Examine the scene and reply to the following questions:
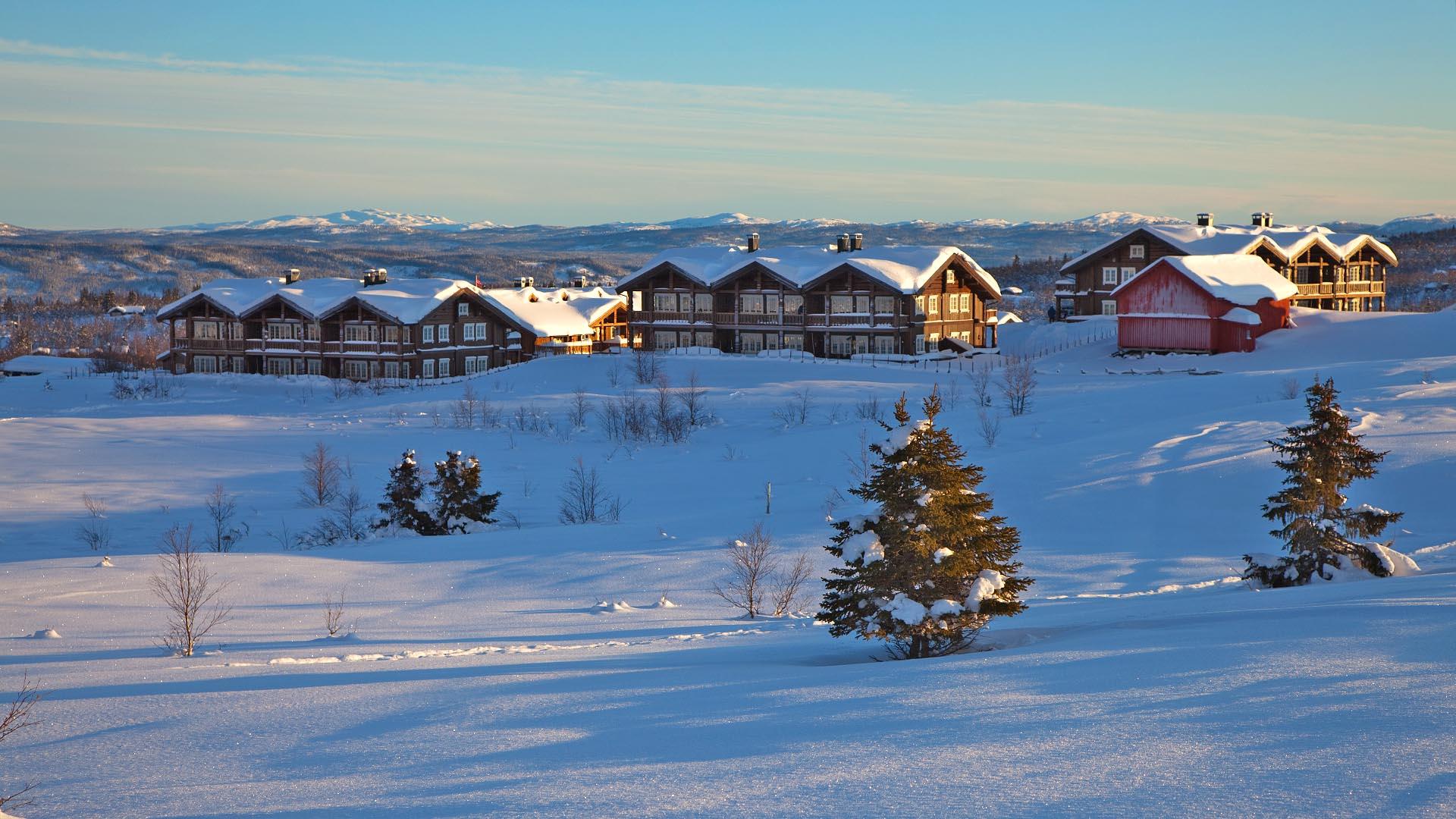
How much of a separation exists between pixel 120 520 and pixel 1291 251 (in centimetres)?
5544

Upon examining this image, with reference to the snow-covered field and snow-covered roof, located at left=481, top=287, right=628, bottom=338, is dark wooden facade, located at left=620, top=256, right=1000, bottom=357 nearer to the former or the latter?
snow-covered roof, located at left=481, top=287, right=628, bottom=338

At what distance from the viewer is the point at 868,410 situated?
39500mm

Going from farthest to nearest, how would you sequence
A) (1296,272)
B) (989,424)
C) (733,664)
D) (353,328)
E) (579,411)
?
(1296,272), (353,328), (579,411), (989,424), (733,664)

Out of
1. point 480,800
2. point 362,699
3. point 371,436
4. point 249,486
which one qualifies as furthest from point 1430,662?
point 371,436

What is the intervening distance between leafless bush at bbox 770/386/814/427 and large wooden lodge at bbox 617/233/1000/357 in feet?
45.4

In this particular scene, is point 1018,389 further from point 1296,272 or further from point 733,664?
point 1296,272

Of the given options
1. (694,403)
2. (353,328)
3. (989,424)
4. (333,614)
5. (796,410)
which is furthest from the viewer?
(353,328)

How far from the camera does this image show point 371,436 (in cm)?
3944

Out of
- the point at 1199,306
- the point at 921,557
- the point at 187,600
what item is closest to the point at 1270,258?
the point at 1199,306

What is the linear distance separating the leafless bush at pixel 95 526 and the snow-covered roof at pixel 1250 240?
50153 millimetres

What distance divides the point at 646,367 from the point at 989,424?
20.8 m


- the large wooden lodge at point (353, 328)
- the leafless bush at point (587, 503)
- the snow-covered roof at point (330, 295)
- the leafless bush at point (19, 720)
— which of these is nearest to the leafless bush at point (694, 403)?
the leafless bush at point (587, 503)

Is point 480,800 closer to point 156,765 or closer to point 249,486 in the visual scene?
point 156,765

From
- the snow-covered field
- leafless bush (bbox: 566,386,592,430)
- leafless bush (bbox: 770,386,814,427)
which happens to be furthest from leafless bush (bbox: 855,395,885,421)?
leafless bush (bbox: 566,386,592,430)
